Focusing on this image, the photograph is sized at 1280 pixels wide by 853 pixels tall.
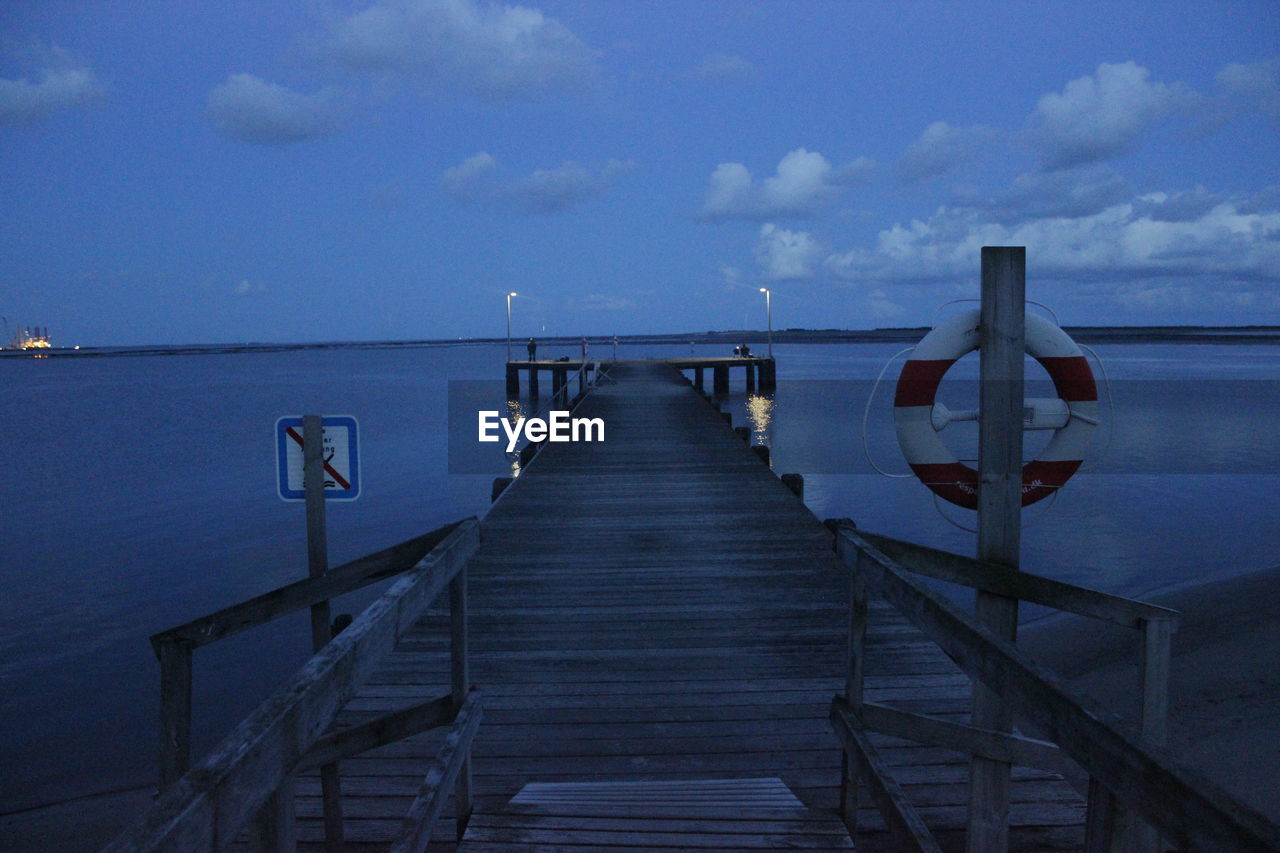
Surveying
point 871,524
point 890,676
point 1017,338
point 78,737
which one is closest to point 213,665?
point 78,737

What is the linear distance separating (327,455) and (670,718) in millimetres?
1967

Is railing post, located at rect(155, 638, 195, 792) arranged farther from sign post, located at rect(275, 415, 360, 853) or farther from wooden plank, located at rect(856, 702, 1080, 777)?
wooden plank, located at rect(856, 702, 1080, 777)

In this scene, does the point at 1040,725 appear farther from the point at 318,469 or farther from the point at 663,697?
the point at 663,697

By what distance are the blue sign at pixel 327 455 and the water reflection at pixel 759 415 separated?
76.2 feet

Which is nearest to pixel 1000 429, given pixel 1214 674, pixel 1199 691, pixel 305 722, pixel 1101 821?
pixel 1101 821

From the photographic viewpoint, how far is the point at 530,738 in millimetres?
3785

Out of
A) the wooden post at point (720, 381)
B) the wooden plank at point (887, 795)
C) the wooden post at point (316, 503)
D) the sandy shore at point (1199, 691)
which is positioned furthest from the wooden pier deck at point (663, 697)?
the wooden post at point (720, 381)

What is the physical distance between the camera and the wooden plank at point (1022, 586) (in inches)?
76.9

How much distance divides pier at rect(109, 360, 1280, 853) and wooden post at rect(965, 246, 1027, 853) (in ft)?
0.36

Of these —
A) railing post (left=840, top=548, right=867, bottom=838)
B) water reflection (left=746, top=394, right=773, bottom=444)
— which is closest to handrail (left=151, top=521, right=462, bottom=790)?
railing post (left=840, top=548, right=867, bottom=838)

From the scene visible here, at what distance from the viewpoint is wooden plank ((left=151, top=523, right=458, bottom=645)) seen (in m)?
2.14

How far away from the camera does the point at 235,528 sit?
1489 cm

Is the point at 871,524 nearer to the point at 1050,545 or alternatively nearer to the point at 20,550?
the point at 1050,545

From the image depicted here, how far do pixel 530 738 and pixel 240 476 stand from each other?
62.8 feet
